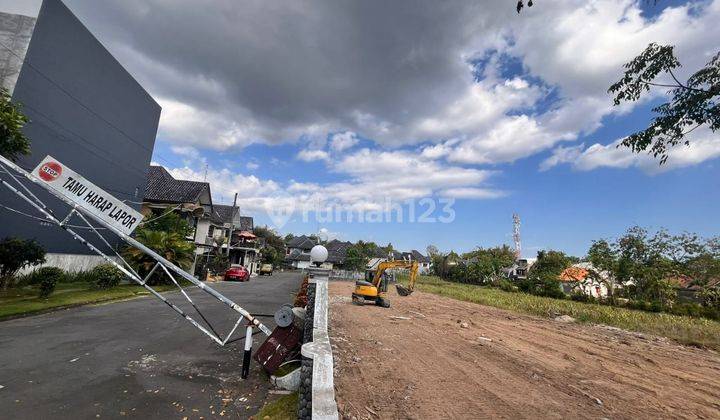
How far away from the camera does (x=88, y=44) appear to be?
60.3ft

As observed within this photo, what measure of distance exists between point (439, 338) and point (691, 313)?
101 feet

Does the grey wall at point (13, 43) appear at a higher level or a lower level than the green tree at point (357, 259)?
higher

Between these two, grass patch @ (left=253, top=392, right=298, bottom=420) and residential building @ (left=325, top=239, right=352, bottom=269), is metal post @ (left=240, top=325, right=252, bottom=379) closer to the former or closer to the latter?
grass patch @ (left=253, top=392, right=298, bottom=420)

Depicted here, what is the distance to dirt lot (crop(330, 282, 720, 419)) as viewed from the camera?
18.8 ft

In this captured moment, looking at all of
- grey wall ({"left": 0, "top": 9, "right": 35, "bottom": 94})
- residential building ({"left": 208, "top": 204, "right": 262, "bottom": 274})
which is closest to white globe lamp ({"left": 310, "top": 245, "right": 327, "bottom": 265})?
grey wall ({"left": 0, "top": 9, "right": 35, "bottom": 94})

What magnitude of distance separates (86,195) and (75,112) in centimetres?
1733

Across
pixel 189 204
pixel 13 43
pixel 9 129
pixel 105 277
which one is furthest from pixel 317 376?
pixel 189 204

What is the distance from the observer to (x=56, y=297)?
13.1 metres

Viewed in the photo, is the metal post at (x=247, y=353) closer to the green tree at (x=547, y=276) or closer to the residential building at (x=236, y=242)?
the residential building at (x=236, y=242)

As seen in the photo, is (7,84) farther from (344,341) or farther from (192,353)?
(344,341)

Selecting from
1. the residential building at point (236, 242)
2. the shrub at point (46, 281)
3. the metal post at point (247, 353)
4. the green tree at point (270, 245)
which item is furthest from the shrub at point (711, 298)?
the green tree at point (270, 245)

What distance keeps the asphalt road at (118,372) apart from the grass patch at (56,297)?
0.75 meters

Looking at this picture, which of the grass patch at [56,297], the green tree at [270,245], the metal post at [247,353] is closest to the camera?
the metal post at [247,353]

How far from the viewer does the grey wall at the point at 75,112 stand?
50.0ft
